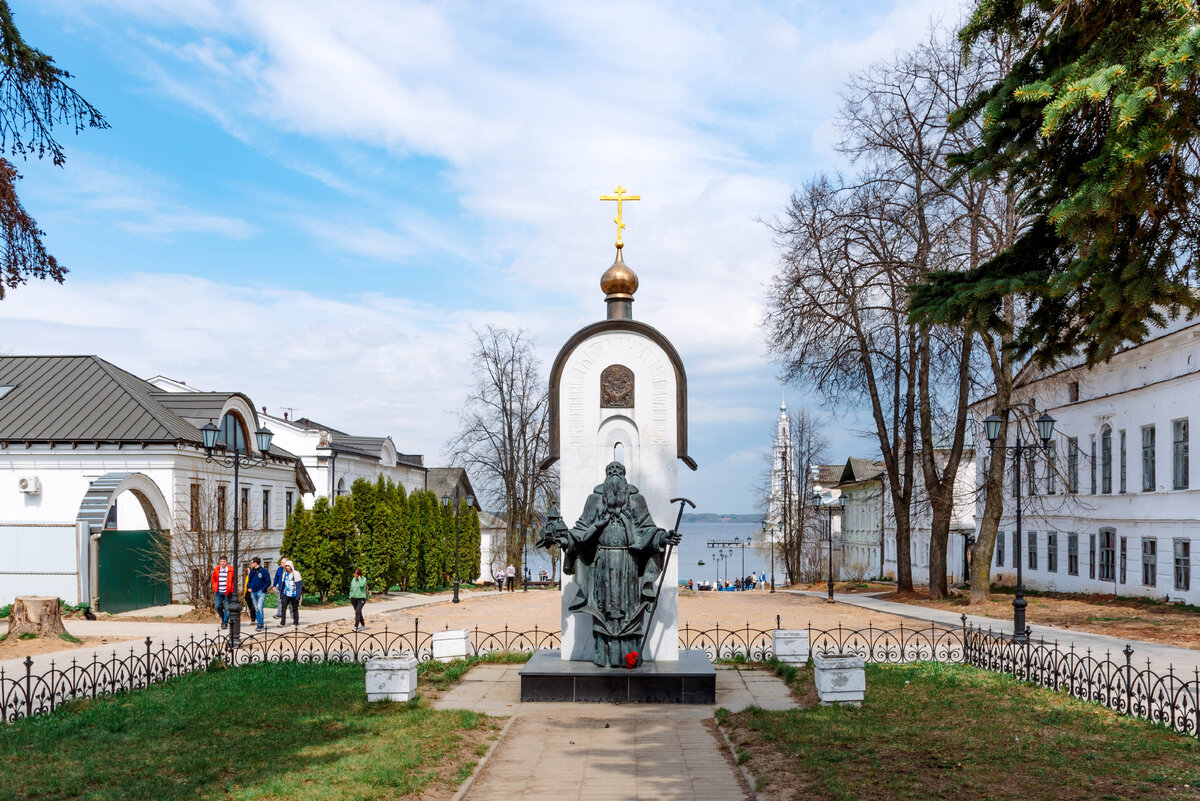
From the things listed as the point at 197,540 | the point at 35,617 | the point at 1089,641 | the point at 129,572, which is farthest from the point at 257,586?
the point at 1089,641

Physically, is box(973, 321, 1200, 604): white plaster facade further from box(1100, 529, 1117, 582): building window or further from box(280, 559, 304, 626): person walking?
box(280, 559, 304, 626): person walking

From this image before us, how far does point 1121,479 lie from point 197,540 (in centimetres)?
2596

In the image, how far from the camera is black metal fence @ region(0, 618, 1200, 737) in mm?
10032

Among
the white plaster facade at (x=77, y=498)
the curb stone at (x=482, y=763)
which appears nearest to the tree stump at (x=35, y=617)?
the white plaster facade at (x=77, y=498)

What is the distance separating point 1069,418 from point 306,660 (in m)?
27.9

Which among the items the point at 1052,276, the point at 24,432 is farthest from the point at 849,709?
the point at 24,432

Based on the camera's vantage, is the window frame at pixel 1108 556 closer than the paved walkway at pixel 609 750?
No

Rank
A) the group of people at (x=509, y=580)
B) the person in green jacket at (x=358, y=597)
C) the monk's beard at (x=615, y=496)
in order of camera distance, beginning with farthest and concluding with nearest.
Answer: the group of people at (x=509, y=580), the person in green jacket at (x=358, y=597), the monk's beard at (x=615, y=496)

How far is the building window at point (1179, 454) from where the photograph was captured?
25.8 metres

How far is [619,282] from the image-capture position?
13195 millimetres

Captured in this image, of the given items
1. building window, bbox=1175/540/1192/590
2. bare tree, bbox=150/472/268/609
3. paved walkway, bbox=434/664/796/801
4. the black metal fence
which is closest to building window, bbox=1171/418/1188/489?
building window, bbox=1175/540/1192/590

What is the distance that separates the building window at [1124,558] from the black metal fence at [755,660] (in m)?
11.7

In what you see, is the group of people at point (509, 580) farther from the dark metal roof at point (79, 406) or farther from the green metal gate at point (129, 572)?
the green metal gate at point (129, 572)

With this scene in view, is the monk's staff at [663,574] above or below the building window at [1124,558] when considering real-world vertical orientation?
above
